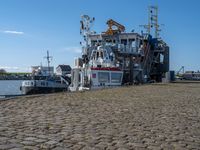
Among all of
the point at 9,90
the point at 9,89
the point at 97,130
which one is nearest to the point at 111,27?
the point at 9,90

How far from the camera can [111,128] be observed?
286 inches

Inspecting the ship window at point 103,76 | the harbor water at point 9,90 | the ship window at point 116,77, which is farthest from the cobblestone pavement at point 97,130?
the ship window at point 116,77

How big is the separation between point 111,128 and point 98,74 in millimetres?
23095

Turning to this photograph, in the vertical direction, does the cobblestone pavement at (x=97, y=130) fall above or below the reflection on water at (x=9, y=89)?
above

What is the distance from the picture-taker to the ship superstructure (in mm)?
30859

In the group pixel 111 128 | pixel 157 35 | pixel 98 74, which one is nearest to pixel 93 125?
pixel 111 128

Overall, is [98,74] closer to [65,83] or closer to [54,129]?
[65,83]

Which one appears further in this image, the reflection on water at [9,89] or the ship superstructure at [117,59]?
the reflection on water at [9,89]

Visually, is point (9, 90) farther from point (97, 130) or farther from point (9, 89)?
point (97, 130)

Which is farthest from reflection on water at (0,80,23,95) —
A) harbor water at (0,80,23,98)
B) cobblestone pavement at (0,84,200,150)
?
cobblestone pavement at (0,84,200,150)

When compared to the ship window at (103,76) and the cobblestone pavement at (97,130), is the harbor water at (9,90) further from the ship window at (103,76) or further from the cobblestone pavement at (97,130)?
the cobblestone pavement at (97,130)

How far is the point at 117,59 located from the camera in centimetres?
3684

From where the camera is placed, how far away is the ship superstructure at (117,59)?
3086 centimetres

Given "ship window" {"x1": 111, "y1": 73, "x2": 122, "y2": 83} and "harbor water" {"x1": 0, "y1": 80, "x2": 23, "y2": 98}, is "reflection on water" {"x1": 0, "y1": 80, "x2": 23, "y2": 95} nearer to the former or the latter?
"harbor water" {"x1": 0, "y1": 80, "x2": 23, "y2": 98}
